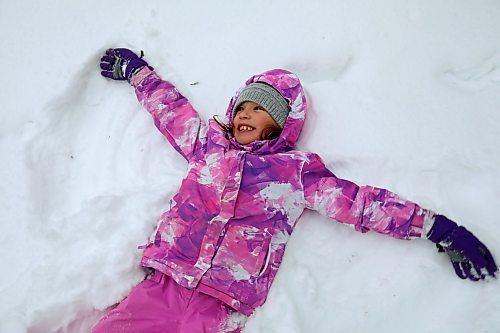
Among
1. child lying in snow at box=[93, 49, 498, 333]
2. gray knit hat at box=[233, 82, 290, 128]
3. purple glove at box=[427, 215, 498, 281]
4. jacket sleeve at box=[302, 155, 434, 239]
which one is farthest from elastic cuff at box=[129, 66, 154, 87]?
purple glove at box=[427, 215, 498, 281]

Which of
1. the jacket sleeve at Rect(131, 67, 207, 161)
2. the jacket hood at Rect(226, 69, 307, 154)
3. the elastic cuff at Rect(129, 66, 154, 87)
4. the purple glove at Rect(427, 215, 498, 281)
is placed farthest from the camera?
the elastic cuff at Rect(129, 66, 154, 87)

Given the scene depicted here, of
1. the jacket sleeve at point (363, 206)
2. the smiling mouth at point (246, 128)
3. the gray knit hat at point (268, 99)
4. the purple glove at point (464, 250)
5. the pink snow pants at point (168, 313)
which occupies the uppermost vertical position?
the gray knit hat at point (268, 99)

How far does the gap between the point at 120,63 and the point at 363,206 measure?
1518 millimetres

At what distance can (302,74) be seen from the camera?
101 inches

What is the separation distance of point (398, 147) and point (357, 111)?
0.89 feet

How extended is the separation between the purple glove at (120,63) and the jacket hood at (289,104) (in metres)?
0.60

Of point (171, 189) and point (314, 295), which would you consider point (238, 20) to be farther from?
point (314, 295)

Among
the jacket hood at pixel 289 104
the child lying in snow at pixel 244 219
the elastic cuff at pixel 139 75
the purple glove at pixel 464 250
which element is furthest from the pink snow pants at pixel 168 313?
the elastic cuff at pixel 139 75

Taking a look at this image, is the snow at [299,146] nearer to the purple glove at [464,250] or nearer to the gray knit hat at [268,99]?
the purple glove at [464,250]

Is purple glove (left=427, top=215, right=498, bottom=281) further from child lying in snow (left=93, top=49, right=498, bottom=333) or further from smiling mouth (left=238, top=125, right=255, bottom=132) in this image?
smiling mouth (left=238, top=125, right=255, bottom=132)

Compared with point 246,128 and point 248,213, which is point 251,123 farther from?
point 248,213

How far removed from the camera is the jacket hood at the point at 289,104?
223cm

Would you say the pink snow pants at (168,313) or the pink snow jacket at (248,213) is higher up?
the pink snow jacket at (248,213)

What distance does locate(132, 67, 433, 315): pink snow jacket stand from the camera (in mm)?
1994
